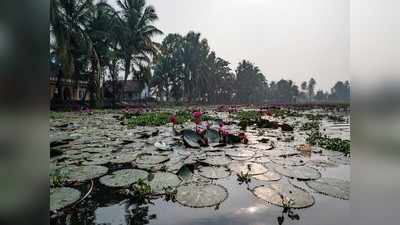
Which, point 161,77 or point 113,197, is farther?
point 161,77

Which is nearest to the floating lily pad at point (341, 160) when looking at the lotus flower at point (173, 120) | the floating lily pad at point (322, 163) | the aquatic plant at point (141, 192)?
the floating lily pad at point (322, 163)

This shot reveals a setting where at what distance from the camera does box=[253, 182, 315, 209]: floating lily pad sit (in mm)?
1991

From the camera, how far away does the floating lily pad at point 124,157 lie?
2744mm

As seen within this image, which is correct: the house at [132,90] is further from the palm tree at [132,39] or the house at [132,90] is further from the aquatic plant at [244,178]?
the aquatic plant at [244,178]

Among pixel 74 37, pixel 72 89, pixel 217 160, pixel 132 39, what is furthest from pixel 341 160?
pixel 72 89

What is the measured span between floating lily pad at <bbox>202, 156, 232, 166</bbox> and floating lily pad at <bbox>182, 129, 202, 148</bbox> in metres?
0.52

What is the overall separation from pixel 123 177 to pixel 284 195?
155cm

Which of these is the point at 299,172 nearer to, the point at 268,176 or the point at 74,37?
the point at 268,176

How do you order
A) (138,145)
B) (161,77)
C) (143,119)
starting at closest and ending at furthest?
(138,145) → (161,77) → (143,119)
